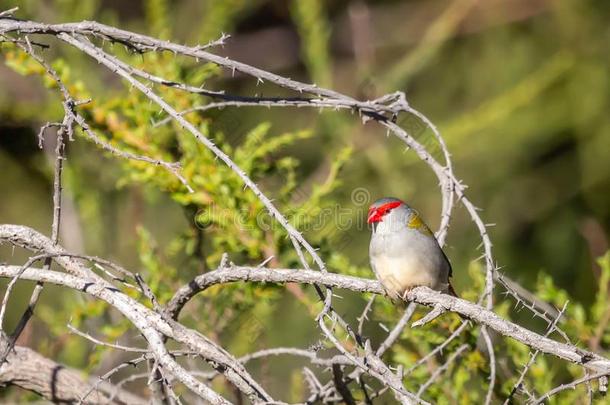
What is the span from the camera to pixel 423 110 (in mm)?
7570

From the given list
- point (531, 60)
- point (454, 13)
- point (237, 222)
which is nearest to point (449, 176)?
point (237, 222)

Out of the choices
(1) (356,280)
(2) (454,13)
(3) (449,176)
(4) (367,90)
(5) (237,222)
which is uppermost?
(2) (454,13)

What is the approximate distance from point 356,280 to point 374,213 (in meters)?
0.99

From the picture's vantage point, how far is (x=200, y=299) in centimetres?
463

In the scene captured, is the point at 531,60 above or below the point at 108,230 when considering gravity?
above

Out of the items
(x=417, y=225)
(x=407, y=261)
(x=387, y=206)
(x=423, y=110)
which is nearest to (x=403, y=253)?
(x=407, y=261)

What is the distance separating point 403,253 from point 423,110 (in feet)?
13.7

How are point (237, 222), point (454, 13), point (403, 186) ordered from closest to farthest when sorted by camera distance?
point (237, 222), point (403, 186), point (454, 13)

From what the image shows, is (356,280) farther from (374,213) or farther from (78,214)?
(78,214)

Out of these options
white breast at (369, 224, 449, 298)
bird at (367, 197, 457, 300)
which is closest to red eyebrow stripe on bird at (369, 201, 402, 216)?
bird at (367, 197, 457, 300)

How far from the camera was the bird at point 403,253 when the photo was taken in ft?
11.3

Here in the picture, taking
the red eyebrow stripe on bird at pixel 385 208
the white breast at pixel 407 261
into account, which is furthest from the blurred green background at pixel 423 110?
the white breast at pixel 407 261

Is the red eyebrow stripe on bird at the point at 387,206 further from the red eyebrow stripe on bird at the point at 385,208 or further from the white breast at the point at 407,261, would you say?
the white breast at the point at 407,261

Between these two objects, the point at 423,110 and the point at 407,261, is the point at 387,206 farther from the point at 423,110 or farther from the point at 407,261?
the point at 423,110
